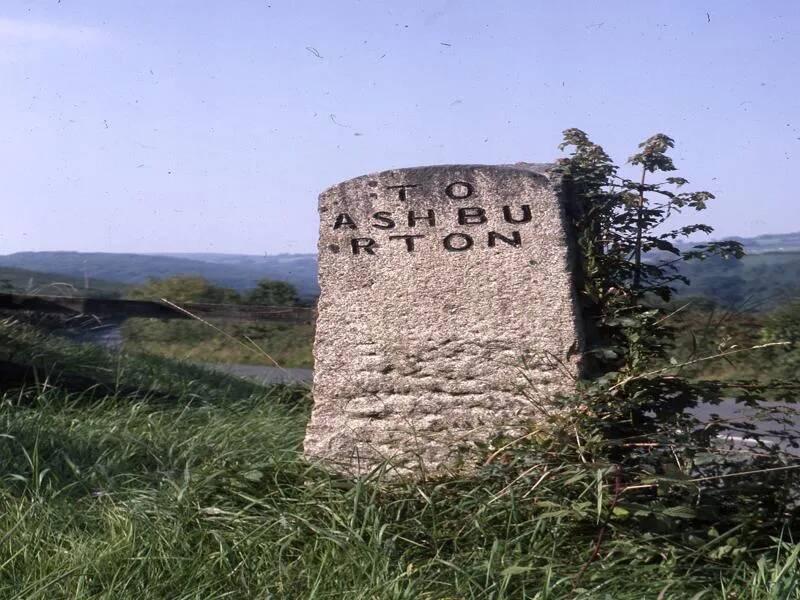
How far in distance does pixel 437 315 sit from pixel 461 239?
369 mm

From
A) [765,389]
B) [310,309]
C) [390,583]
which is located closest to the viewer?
[390,583]

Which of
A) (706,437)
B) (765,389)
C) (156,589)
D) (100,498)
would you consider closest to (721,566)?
(706,437)

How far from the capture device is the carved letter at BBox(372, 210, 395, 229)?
5113 millimetres

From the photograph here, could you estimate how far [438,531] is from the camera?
13.7 ft

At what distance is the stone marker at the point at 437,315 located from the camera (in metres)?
4.80

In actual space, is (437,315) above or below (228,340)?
above

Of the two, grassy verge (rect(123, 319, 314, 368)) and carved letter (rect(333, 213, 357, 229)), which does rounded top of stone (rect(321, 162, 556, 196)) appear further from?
grassy verge (rect(123, 319, 314, 368))

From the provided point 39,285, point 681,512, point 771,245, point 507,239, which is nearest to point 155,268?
point 39,285

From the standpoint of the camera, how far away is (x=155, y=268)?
18875 millimetres

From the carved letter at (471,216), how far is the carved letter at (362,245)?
44cm

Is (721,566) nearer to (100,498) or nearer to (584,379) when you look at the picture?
(584,379)

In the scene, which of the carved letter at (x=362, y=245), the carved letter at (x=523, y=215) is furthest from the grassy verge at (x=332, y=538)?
the carved letter at (x=523, y=215)

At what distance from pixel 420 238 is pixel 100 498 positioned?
1.84 m

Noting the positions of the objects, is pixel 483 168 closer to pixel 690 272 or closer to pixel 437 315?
pixel 437 315
